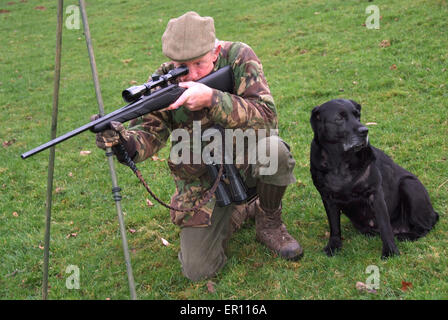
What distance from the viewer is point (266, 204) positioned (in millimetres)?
4715

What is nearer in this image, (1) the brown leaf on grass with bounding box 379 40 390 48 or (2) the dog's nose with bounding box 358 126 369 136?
(2) the dog's nose with bounding box 358 126 369 136

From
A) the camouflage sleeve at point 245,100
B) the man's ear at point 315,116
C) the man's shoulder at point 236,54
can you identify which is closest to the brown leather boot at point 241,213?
the camouflage sleeve at point 245,100

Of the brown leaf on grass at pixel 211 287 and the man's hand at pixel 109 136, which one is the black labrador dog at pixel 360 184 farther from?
the man's hand at pixel 109 136

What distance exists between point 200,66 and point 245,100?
1.69 feet

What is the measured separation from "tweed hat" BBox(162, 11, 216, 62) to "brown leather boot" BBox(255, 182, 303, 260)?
1.49 m

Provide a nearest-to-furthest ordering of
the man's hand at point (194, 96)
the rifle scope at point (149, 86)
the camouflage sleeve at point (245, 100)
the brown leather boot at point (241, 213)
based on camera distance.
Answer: the rifle scope at point (149, 86) → the man's hand at point (194, 96) → the camouflage sleeve at point (245, 100) → the brown leather boot at point (241, 213)

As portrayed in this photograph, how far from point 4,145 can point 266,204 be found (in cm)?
621

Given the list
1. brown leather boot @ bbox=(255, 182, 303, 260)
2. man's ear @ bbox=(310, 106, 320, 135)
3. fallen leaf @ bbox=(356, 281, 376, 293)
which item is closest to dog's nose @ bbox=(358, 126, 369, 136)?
man's ear @ bbox=(310, 106, 320, 135)

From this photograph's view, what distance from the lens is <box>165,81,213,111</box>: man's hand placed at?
3535 millimetres

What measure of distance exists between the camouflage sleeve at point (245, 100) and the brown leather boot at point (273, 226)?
0.70 m

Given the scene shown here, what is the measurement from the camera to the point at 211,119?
4.15 m

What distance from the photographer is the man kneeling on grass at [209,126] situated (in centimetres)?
392

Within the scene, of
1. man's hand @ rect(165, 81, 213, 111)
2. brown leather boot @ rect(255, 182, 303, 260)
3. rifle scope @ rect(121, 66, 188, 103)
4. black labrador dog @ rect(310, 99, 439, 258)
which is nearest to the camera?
rifle scope @ rect(121, 66, 188, 103)

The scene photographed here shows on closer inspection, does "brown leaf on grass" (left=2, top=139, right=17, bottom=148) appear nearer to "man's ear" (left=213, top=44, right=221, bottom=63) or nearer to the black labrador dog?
"man's ear" (left=213, top=44, right=221, bottom=63)
